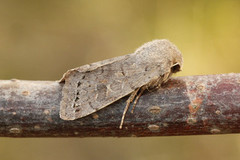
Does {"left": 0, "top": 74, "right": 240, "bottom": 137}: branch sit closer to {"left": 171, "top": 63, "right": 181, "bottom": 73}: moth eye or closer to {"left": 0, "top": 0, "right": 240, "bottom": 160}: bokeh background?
{"left": 171, "top": 63, "right": 181, "bottom": 73}: moth eye

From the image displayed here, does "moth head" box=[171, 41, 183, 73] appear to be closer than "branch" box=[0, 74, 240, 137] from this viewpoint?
No

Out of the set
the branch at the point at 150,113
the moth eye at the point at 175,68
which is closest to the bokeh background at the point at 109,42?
the moth eye at the point at 175,68

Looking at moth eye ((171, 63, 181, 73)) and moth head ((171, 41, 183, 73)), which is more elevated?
moth head ((171, 41, 183, 73))

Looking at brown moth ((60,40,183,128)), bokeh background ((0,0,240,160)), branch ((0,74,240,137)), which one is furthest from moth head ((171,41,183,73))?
bokeh background ((0,0,240,160))

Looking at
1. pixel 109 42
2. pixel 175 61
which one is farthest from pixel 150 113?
pixel 109 42

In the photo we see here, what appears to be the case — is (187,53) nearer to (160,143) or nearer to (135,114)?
(160,143)

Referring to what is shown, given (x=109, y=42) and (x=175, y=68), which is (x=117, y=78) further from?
(x=109, y=42)

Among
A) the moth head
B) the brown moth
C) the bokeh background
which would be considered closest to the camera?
the brown moth
